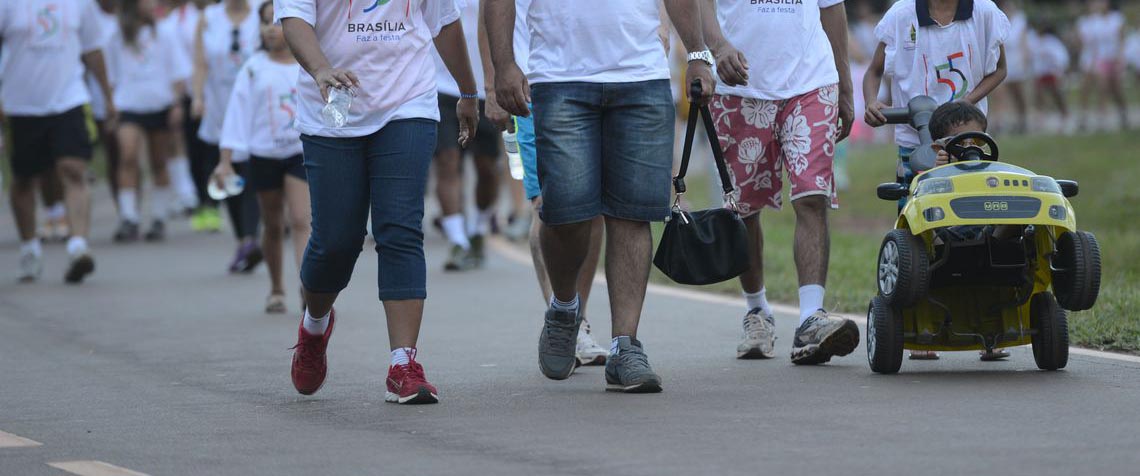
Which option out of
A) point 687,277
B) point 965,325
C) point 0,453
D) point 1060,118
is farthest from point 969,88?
point 1060,118

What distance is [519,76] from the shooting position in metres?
6.69

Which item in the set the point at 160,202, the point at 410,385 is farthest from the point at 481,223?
the point at 410,385

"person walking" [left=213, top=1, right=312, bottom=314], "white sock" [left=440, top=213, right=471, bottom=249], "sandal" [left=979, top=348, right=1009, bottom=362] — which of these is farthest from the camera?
"white sock" [left=440, top=213, right=471, bottom=249]

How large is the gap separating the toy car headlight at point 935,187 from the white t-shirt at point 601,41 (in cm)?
102

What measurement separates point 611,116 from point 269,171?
402 centimetres

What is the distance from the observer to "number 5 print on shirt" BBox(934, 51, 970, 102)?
7.66 meters

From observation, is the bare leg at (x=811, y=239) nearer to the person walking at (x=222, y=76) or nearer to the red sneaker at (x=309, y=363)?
the red sneaker at (x=309, y=363)

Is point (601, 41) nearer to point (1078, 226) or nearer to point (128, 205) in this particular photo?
point (1078, 226)

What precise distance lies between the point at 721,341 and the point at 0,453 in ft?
11.9

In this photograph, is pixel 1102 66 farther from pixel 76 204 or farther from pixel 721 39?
pixel 721 39

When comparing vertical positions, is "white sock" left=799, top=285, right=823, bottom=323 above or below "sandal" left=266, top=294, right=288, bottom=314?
above

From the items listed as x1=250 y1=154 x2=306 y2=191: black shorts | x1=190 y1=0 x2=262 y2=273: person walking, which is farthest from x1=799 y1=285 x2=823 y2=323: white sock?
x1=190 y1=0 x2=262 y2=273: person walking

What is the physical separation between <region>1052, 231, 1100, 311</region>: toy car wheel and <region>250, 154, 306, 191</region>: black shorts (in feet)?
15.8

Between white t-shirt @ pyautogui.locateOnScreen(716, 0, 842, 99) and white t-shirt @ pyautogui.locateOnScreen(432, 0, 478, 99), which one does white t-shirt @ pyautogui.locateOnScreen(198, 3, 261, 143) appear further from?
white t-shirt @ pyautogui.locateOnScreen(716, 0, 842, 99)
